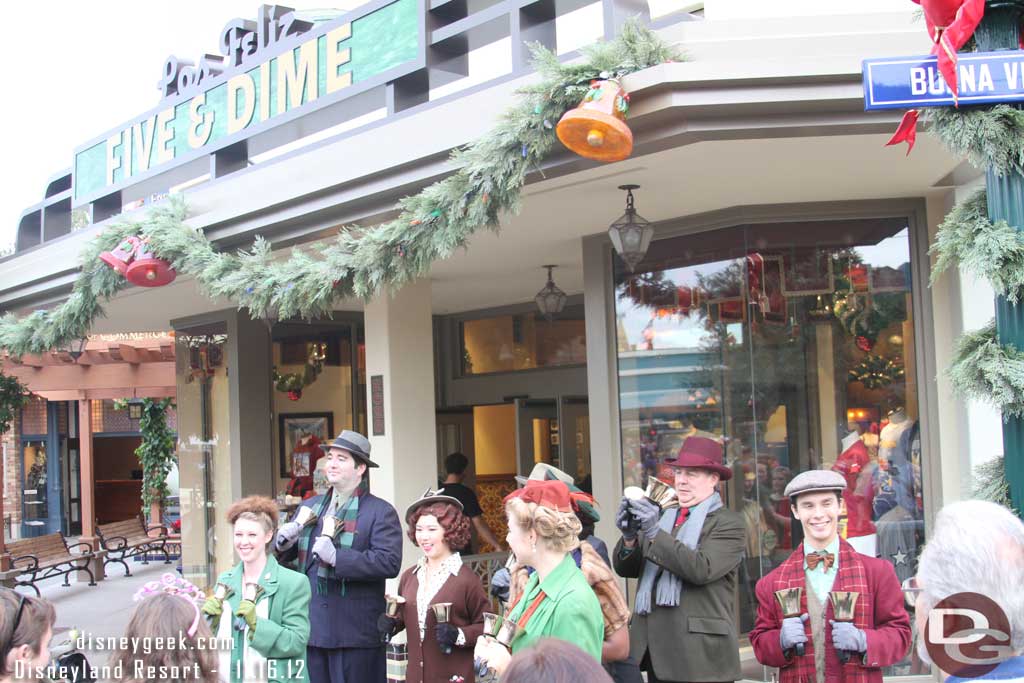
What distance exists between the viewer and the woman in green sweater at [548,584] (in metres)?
3.43

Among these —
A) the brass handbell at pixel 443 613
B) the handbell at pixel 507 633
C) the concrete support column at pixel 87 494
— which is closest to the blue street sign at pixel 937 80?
the handbell at pixel 507 633

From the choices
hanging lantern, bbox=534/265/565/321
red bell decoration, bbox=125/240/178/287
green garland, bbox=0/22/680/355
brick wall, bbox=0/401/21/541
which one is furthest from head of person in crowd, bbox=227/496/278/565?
brick wall, bbox=0/401/21/541

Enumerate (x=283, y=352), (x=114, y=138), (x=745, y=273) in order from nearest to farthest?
(x=745, y=273) < (x=114, y=138) < (x=283, y=352)

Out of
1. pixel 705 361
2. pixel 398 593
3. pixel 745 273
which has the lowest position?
Result: pixel 398 593

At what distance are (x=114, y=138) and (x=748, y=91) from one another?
700 centimetres

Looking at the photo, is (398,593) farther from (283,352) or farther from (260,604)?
(283,352)

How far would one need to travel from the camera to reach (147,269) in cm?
706

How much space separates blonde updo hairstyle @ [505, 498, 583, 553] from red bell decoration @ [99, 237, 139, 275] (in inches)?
180

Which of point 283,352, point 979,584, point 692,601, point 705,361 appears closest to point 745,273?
point 705,361

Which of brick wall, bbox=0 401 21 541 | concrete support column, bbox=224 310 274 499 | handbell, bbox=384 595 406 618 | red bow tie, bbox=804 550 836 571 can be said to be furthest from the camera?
brick wall, bbox=0 401 21 541

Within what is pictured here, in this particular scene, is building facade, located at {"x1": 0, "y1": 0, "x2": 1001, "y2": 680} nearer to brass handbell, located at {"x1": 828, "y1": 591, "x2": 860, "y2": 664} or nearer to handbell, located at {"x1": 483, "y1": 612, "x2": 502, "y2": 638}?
brass handbell, located at {"x1": 828, "y1": 591, "x2": 860, "y2": 664}

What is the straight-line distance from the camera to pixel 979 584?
86.0 inches

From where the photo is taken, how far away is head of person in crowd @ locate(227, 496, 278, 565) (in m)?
4.30

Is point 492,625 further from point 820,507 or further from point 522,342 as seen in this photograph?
point 522,342
